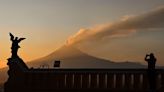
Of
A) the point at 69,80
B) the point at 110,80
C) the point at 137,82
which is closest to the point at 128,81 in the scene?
the point at 137,82

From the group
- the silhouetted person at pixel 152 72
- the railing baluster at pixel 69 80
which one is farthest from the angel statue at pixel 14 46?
the silhouetted person at pixel 152 72

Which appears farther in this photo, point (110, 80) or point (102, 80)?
point (102, 80)

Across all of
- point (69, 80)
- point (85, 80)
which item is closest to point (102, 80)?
point (85, 80)

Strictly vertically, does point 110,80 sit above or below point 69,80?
above

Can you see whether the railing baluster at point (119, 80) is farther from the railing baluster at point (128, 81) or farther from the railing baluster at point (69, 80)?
the railing baluster at point (69, 80)

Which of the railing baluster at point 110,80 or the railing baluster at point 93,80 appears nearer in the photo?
the railing baluster at point 110,80

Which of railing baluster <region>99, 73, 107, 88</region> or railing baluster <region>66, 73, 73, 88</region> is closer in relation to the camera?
railing baluster <region>99, 73, 107, 88</region>

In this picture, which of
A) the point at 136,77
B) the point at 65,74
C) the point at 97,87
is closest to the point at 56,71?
the point at 65,74

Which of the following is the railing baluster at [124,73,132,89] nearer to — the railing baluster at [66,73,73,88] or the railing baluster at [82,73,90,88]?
the railing baluster at [82,73,90,88]

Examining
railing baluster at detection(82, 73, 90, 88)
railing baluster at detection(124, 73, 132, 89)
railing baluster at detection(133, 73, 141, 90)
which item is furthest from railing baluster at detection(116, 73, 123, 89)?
railing baluster at detection(82, 73, 90, 88)

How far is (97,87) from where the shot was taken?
3506 centimetres

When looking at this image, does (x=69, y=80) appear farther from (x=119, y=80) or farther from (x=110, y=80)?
(x=119, y=80)

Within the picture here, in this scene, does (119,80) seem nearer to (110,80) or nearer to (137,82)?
(110,80)

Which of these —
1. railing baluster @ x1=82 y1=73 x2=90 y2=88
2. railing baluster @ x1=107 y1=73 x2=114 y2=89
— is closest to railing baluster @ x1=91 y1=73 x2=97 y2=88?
railing baluster @ x1=82 y1=73 x2=90 y2=88
